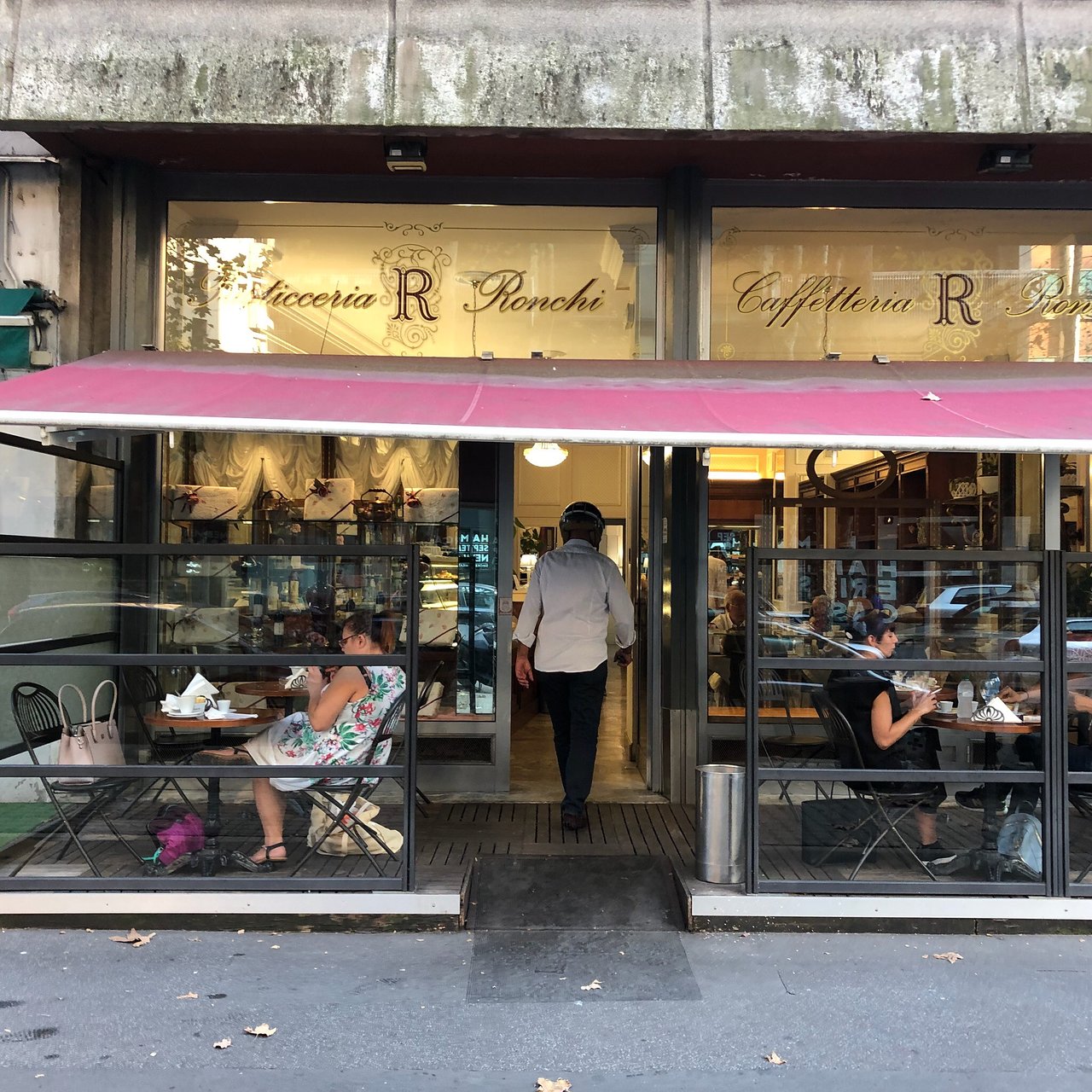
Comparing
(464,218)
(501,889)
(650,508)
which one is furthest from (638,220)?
(501,889)

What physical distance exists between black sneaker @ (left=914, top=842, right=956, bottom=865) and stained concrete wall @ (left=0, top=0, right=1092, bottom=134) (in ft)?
12.3

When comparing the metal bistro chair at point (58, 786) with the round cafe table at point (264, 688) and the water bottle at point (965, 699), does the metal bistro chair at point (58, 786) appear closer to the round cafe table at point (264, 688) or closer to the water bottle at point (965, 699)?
the round cafe table at point (264, 688)

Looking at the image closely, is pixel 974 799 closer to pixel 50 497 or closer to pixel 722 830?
pixel 722 830

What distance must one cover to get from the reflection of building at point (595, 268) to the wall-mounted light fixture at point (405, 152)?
4.7 inches

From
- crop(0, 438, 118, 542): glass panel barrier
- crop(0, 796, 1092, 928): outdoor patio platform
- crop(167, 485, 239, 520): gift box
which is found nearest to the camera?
crop(0, 796, 1092, 928): outdoor patio platform

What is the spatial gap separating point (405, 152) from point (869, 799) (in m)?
4.33

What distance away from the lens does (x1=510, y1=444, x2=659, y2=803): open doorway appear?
259 inches

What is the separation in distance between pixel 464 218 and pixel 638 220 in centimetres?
118

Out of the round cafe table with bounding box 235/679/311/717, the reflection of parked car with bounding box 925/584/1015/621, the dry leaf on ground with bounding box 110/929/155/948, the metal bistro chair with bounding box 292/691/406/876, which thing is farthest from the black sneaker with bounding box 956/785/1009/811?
the dry leaf on ground with bounding box 110/929/155/948

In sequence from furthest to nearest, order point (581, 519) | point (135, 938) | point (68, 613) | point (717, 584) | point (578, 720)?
point (717, 584), point (581, 519), point (578, 720), point (68, 613), point (135, 938)

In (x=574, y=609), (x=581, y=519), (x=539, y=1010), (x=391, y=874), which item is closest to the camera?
(x=539, y=1010)

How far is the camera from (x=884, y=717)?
14.4 feet

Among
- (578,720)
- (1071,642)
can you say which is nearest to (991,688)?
(1071,642)

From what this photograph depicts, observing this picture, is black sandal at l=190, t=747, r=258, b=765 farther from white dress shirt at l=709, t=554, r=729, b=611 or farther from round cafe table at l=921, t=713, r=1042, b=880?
round cafe table at l=921, t=713, r=1042, b=880
